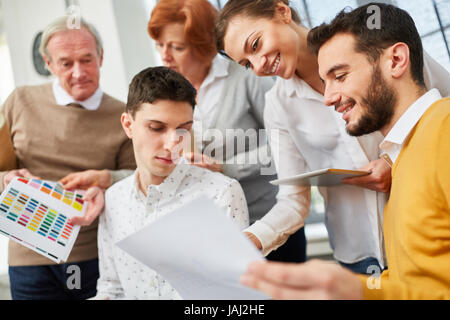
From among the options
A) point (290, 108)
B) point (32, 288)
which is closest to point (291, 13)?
point (290, 108)

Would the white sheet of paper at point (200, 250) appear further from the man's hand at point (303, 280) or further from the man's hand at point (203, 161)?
the man's hand at point (203, 161)

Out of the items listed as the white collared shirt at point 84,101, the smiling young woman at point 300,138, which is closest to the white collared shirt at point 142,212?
the smiling young woman at point 300,138

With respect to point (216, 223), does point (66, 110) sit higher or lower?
higher

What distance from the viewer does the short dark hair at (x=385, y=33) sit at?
0.68 meters

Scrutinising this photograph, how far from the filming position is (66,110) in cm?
106

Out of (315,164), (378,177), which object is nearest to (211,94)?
(315,164)

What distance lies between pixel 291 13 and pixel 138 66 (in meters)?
0.44

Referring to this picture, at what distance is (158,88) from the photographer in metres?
0.89

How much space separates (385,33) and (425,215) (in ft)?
1.03

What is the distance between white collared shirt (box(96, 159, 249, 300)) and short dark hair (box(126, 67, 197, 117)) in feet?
0.50

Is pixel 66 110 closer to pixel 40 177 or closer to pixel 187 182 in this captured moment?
pixel 40 177

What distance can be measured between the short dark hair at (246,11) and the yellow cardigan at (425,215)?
41 cm

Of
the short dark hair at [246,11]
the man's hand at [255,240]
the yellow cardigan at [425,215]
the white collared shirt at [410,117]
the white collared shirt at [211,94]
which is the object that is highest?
the short dark hair at [246,11]

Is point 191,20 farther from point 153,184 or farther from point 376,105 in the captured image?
point 376,105
